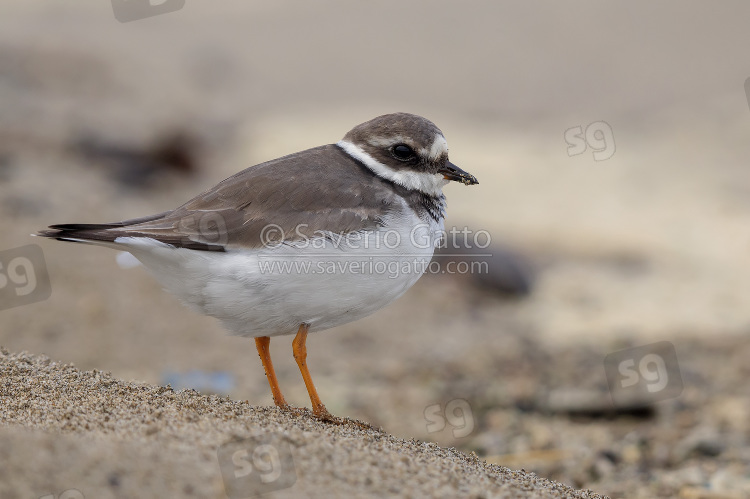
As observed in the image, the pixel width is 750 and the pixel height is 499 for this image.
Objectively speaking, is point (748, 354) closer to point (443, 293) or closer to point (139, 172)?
point (443, 293)

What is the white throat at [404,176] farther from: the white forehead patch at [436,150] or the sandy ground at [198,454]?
the sandy ground at [198,454]

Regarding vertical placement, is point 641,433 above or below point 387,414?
below

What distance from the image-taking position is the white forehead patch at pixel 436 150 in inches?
232

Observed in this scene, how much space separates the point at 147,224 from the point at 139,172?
703cm

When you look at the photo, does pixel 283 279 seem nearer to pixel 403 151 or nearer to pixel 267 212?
pixel 267 212

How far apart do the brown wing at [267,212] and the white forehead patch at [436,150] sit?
481 mm

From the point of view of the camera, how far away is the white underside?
496 centimetres

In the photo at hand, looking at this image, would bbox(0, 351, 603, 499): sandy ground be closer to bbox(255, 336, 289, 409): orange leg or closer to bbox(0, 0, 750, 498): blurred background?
bbox(255, 336, 289, 409): orange leg

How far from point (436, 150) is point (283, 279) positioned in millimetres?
1655

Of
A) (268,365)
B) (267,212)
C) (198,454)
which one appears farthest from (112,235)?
(198,454)

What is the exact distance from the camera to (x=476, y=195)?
46.0 feet

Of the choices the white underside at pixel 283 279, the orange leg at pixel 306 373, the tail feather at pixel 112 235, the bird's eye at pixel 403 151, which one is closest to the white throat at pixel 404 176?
the bird's eye at pixel 403 151

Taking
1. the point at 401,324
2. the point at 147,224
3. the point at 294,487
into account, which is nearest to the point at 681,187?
the point at 401,324

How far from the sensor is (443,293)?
1050 centimetres
